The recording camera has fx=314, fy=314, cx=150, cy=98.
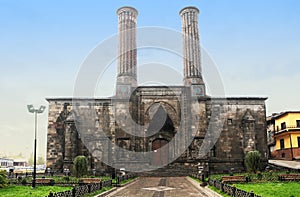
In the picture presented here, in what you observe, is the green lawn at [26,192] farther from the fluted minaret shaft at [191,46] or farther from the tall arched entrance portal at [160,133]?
the fluted minaret shaft at [191,46]

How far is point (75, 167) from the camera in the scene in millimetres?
23016

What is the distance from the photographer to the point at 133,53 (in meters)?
33.1

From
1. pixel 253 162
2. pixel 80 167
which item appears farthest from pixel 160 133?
pixel 80 167

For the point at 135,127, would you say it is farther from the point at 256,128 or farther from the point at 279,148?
the point at 279,148

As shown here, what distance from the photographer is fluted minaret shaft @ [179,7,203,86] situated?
3275 centimetres

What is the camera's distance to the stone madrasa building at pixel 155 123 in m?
30.8

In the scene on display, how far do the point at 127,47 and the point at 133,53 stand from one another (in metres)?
0.93

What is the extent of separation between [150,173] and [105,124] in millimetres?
7218

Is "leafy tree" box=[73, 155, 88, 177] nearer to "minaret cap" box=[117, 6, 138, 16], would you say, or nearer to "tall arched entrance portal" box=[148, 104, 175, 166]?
"tall arched entrance portal" box=[148, 104, 175, 166]

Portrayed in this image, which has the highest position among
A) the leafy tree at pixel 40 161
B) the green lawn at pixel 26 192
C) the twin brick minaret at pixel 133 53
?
the twin brick minaret at pixel 133 53

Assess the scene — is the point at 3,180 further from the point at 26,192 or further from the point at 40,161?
the point at 40,161

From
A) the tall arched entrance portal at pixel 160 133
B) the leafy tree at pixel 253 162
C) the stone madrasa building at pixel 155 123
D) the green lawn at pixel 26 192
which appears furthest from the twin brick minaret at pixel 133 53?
the green lawn at pixel 26 192

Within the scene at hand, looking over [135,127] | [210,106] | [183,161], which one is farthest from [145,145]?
[210,106]

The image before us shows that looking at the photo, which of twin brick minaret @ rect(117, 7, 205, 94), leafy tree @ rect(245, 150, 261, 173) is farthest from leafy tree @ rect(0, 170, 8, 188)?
leafy tree @ rect(245, 150, 261, 173)
